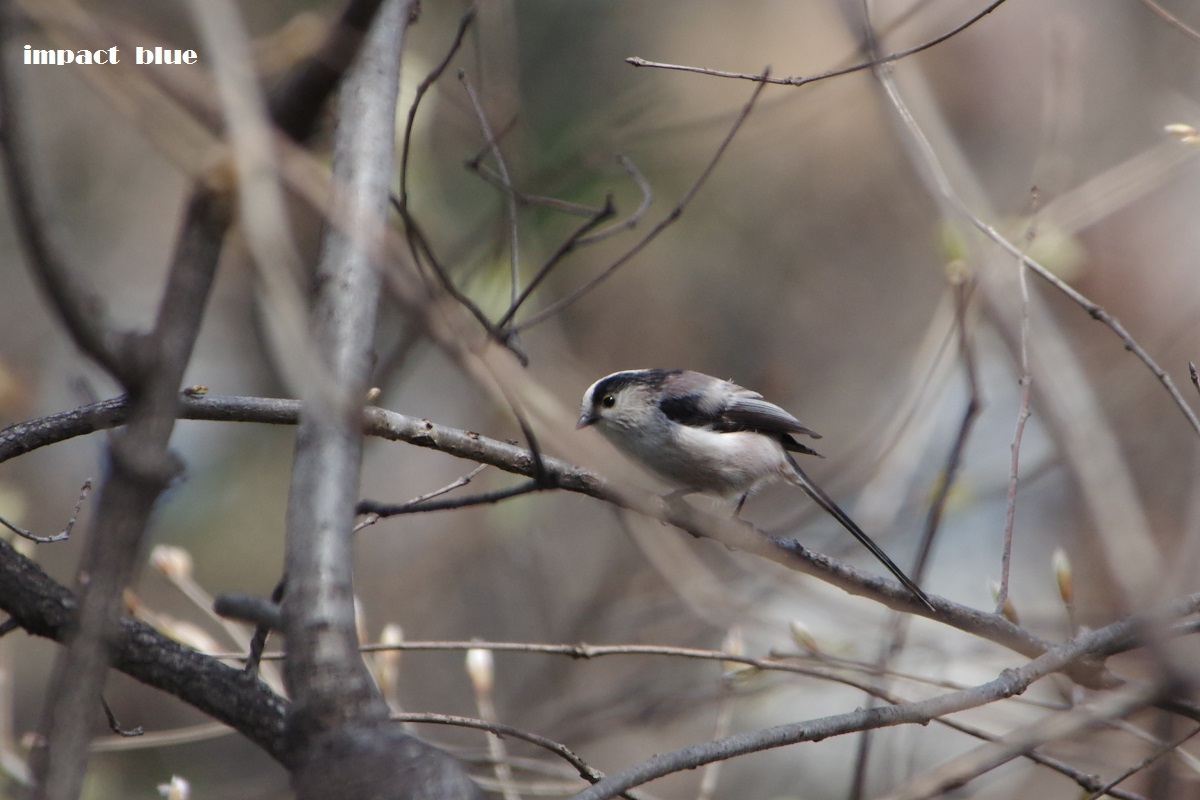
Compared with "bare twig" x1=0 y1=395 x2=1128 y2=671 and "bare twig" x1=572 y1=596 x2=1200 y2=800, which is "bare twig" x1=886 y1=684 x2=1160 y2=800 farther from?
"bare twig" x1=0 y1=395 x2=1128 y2=671

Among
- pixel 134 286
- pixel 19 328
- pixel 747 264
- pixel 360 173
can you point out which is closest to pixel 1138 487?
pixel 747 264

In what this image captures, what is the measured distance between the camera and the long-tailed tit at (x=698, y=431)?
4023mm

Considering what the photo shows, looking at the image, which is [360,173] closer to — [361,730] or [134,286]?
[361,730]

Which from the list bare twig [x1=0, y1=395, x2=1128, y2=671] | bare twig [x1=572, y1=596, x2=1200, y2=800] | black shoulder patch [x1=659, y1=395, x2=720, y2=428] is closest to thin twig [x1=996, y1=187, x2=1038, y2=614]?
bare twig [x1=0, y1=395, x2=1128, y2=671]

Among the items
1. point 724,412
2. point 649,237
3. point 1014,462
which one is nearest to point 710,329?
point 724,412

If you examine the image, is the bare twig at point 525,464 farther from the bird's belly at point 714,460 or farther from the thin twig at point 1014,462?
the bird's belly at point 714,460

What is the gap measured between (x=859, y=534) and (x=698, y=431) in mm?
875

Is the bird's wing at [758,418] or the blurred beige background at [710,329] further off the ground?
the blurred beige background at [710,329]

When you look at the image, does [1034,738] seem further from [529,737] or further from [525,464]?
[525,464]

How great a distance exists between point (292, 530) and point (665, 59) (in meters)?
8.93

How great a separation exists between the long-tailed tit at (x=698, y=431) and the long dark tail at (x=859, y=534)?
1 cm

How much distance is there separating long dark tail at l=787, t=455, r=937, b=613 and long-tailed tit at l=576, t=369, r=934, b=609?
0.01 meters

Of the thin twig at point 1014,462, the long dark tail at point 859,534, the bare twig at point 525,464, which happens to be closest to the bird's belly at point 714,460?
the long dark tail at point 859,534

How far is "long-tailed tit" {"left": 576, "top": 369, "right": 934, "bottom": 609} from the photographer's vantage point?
4.02 m
